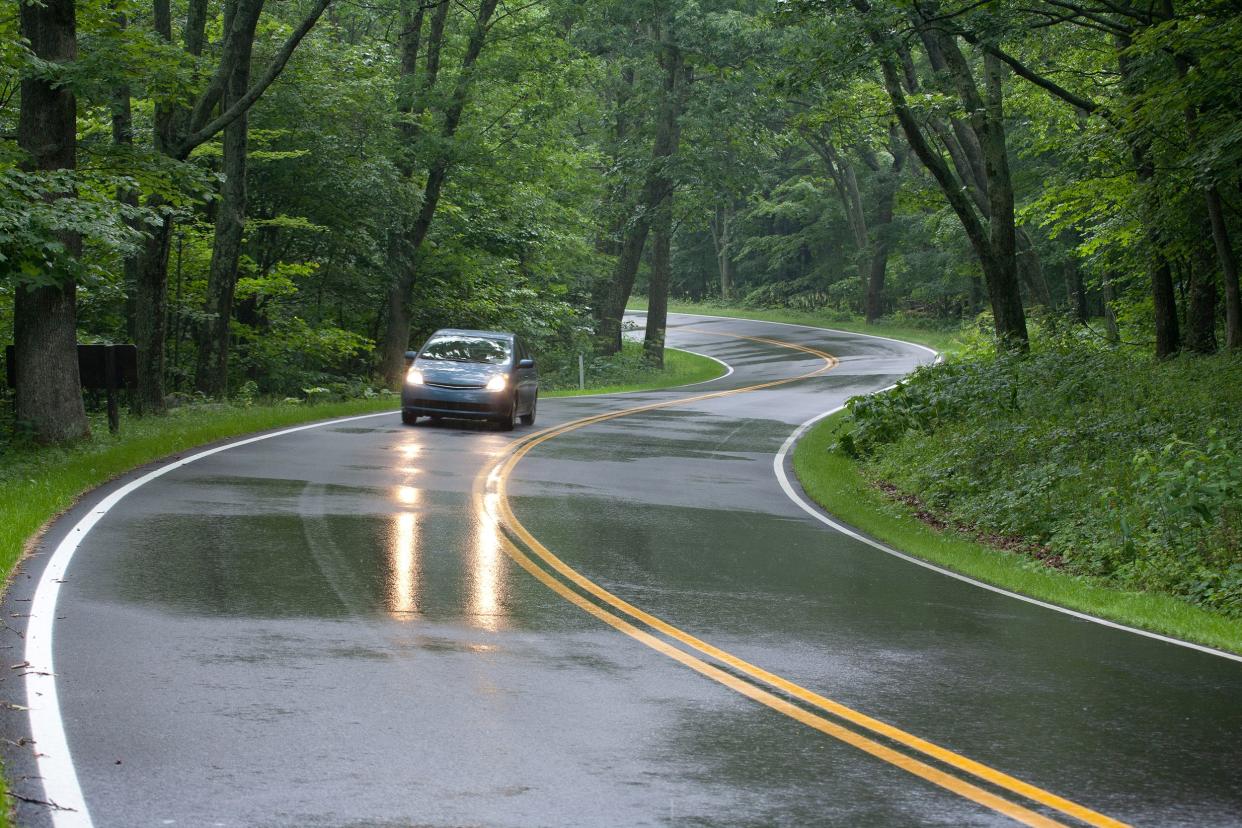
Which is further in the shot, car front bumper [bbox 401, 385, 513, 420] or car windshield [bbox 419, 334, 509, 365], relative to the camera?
car windshield [bbox 419, 334, 509, 365]

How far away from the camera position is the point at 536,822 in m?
5.18

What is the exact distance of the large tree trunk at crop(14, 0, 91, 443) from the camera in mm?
17281

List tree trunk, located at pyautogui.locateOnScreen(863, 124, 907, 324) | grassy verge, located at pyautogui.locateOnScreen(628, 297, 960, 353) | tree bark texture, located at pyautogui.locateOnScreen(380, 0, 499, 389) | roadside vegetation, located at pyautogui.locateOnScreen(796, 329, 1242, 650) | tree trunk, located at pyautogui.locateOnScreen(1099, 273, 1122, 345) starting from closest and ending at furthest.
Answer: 1. roadside vegetation, located at pyautogui.locateOnScreen(796, 329, 1242, 650)
2. tree trunk, located at pyautogui.locateOnScreen(1099, 273, 1122, 345)
3. tree bark texture, located at pyautogui.locateOnScreen(380, 0, 499, 389)
4. grassy verge, located at pyautogui.locateOnScreen(628, 297, 960, 353)
5. tree trunk, located at pyautogui.locateOnScreen(863, 124, 907, 324)

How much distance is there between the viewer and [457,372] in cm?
2259

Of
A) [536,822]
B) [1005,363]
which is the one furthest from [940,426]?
[536,822]

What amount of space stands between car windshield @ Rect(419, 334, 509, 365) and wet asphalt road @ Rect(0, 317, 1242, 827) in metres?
8.73

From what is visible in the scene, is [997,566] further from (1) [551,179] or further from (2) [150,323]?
(1) [551,179]

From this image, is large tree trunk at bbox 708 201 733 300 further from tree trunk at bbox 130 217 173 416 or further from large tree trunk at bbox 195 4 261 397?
tree trunk at bbox 130 217 173 416

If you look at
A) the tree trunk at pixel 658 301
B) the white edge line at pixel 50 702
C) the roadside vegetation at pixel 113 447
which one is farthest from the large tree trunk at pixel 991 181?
the tree trunk at pixel 658 301

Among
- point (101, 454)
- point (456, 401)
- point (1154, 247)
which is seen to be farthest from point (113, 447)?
point (1154, 247)

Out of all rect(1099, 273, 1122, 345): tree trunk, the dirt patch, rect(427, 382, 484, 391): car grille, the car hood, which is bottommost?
the dirt patch

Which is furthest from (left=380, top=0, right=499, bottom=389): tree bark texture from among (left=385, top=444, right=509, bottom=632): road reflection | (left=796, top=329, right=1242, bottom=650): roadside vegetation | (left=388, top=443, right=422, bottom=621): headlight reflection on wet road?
(left=385, top=444, right=509, bottom=632): road reflection

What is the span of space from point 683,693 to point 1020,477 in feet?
35.2

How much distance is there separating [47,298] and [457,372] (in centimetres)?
701
